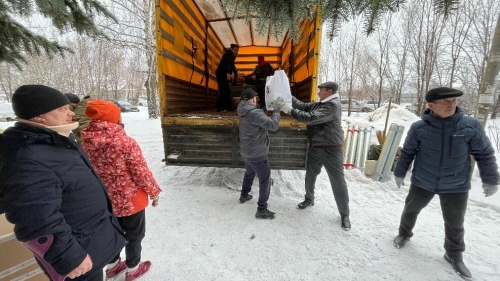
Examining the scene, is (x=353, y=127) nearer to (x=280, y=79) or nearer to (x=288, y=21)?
(x=280, y=79)

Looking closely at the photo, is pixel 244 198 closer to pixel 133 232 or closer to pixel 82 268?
pixel 133 232

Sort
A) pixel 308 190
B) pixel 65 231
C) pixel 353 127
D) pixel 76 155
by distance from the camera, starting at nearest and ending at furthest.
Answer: pixel 65 231, pixel 76 155, pixel 308 190, pixel 353 127

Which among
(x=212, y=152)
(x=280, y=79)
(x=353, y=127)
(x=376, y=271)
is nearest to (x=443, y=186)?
(x=376, y=271)

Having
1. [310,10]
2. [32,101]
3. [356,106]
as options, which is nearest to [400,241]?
[310,10]

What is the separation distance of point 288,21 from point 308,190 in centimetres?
263

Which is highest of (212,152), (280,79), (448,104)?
(280,79)

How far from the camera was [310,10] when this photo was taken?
1123mm

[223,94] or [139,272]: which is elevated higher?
[223,94]

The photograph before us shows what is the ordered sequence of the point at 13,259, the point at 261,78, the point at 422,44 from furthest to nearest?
the point at 422,44, the point at 261,78, the point at 13,259

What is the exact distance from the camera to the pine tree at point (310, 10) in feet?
3.36

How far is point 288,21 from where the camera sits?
3.62 feet

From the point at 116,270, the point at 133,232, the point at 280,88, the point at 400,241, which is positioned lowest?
the point at 116,270

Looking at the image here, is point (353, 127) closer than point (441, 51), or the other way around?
point (353, 127)

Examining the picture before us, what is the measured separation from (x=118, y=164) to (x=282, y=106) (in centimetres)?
197
